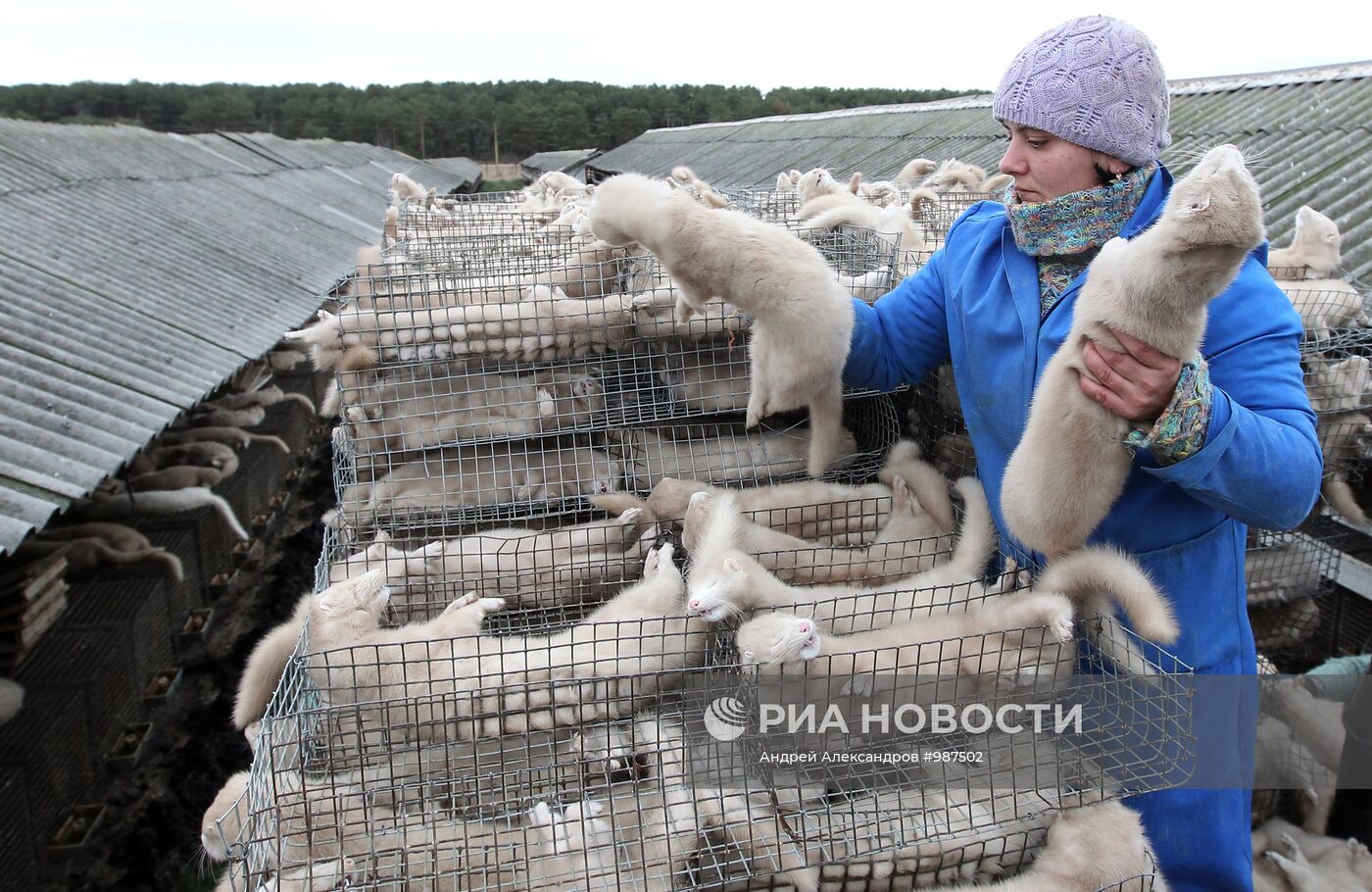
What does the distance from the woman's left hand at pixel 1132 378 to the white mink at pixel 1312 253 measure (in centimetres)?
303

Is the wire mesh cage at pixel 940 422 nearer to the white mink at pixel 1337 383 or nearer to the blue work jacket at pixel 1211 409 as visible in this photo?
the blue work jacket at pixel 1211 409

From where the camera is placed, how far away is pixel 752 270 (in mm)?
2334

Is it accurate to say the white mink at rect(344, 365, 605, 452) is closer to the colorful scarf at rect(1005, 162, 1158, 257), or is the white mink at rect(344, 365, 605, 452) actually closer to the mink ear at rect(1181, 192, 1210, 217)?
the colorful scarf at rect(1005, 162, 1158, 257)

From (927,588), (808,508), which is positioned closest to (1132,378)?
(927,588)

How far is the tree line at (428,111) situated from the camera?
33.4m

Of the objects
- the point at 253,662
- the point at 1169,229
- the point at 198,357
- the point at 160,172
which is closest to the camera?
the point at 1169,229

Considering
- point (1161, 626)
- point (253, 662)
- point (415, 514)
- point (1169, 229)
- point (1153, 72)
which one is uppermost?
point (1153, 72)

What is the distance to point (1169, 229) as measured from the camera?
1277mm

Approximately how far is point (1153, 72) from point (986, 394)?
0.72m

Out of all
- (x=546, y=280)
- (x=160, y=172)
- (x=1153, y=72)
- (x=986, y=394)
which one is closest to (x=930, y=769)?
(x=986, y=394)

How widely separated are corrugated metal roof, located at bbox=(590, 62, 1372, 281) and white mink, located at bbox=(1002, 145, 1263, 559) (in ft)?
2.71

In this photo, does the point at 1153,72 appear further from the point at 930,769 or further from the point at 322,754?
the point at 322,754

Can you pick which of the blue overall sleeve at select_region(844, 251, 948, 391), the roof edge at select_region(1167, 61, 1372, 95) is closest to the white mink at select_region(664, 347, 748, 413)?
the blue overall sleeve at select_region(844, 251, 948, 391)

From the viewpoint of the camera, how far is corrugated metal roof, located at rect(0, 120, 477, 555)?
3.45 meters
